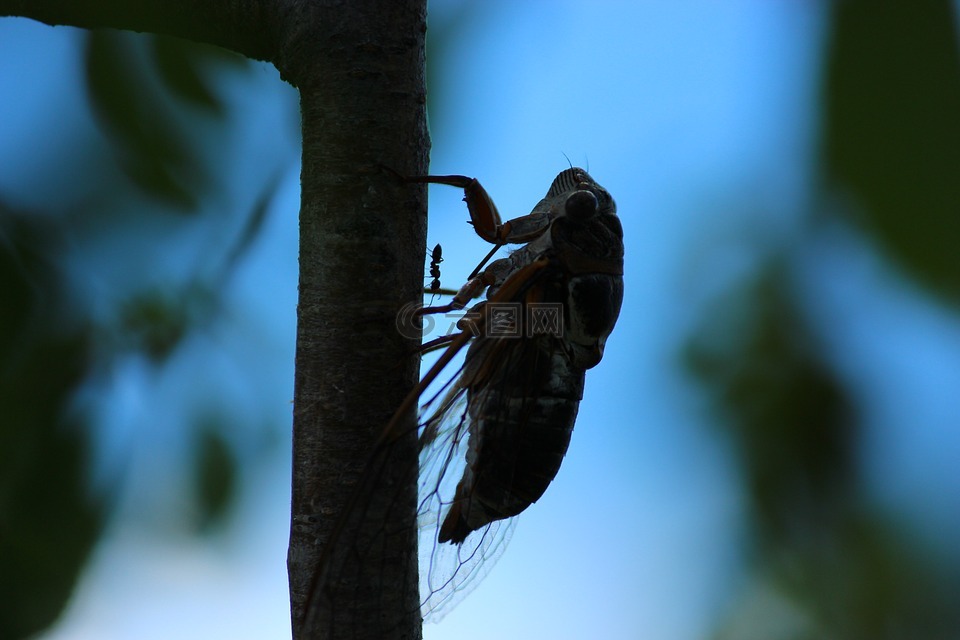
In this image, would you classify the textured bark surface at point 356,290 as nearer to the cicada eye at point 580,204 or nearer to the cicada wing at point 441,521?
the cicada wing at point 441,521

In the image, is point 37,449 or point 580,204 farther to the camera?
point 37,449

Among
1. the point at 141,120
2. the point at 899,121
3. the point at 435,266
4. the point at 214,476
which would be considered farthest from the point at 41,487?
the point at 899,121

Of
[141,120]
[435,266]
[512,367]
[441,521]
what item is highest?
[141,120]

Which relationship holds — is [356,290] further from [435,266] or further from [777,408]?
[777,408]

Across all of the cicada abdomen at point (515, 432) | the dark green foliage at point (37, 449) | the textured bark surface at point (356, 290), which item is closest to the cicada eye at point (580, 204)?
the cicada abdomen at point (515, 432)

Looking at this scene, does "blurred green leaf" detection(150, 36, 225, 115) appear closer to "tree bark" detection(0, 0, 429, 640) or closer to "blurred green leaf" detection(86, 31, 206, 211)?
"blurred green leaf" detection(86, 31, 206, 211)

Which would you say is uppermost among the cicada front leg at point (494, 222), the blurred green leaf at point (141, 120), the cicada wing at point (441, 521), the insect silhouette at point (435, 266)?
the blurred green leaf at point (141, 120)
